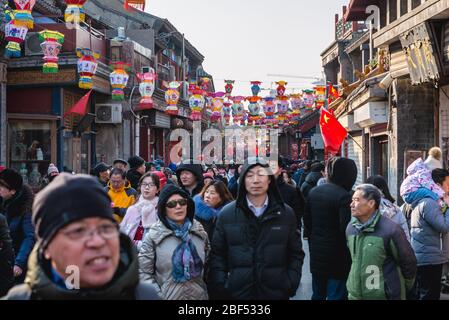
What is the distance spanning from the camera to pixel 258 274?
4.79 meters

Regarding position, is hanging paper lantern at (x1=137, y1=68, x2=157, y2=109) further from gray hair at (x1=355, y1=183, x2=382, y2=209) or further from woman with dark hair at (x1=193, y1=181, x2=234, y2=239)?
gray hair at (x1=355, y1=183, x2=382, y2=209)

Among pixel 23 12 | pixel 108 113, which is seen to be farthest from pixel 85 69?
pixel 108 113

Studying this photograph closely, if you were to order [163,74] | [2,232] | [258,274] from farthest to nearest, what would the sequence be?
[163,74]
[2,232]
[258,274]

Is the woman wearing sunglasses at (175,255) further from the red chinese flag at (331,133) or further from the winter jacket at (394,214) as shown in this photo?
the red chinese flag at (331,133)

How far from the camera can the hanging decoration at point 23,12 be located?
1416 centimetres

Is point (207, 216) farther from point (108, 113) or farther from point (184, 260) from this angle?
point (108, 113)

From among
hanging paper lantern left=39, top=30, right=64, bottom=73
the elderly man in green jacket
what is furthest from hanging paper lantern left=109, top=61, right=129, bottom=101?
the elderly man in green jacket

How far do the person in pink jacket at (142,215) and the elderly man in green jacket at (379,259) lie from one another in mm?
2269

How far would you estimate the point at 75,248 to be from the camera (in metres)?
2.36

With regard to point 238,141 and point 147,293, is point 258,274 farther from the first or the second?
point 238,141

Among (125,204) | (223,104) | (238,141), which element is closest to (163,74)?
(223,104)

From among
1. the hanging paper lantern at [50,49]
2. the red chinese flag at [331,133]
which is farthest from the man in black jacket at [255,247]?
the hanging paper lantern at [50,49]
